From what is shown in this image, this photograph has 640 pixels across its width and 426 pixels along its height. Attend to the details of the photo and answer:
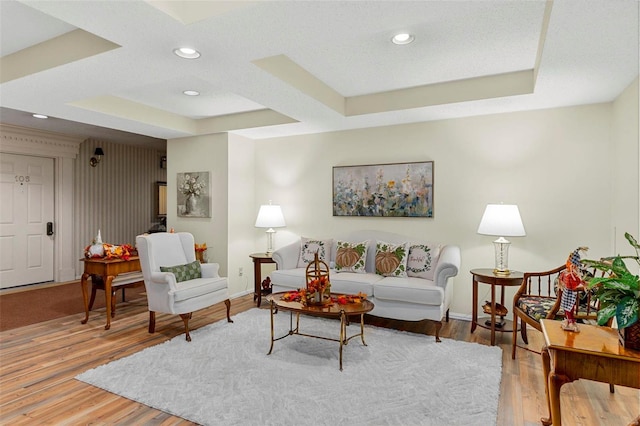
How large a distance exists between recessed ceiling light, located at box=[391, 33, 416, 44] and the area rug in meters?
2.51

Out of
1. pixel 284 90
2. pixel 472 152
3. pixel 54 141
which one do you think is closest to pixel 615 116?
pixel 472 152

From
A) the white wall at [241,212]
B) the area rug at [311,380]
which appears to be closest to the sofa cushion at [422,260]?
the area rug at [311,380]

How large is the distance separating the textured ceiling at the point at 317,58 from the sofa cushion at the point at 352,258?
1505 mm

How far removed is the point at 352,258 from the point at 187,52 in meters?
2.74

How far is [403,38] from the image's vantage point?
109 inches

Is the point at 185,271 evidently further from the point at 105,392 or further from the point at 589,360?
the point at 589,360

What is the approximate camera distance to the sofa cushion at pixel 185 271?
3799mm

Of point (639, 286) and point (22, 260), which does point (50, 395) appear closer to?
point (639, 286)

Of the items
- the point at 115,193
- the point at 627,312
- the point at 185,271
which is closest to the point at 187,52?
the point at 185,271

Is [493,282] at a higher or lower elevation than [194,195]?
lower

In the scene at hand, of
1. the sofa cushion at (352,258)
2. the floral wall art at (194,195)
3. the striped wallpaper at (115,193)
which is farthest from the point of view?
the striped wallpaper at (115,193)

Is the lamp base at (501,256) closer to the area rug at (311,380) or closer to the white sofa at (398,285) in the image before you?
the white sofa at (398,285)

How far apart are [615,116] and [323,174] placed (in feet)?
10.5

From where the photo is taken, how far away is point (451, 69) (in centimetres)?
337
